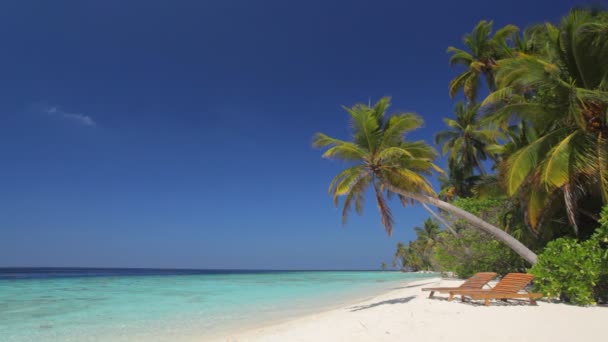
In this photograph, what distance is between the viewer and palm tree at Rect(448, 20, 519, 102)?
16469 mm

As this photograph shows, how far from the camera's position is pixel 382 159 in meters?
9.84

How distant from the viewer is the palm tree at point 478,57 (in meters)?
16.5

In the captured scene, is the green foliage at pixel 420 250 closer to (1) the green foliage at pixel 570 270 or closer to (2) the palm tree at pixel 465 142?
(2) the palm tree at pixel 465 142

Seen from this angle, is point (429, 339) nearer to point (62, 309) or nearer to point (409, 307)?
point (409, 307)

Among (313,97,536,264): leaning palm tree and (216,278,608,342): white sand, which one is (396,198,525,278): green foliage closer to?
(313,97,536,264): leaning palm tree

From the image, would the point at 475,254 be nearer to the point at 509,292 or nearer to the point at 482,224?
the point at 482,224

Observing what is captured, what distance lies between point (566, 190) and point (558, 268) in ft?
5.50

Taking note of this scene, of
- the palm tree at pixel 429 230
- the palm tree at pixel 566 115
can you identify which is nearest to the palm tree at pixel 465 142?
the palm tree at pixel 566 115

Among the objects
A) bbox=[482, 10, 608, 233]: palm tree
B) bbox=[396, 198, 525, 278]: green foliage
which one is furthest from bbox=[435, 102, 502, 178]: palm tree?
bbox=[482, 10, 608, 233]: palm tree

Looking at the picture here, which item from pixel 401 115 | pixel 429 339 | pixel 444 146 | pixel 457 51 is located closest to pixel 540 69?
pixel 401 115

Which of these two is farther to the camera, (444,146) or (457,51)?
(444,146)

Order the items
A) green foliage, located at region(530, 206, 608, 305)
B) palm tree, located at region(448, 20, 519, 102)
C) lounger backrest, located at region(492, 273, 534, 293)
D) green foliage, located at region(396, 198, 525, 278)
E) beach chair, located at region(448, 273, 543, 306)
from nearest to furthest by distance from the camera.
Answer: green foliage, located at region(530, 206, 608, 305), beach chair, located at region(448, 273, 543, 306), lounger backrest, located at region(492, 273, 534, 293), green foliage, located at region(396, 198, 525, 278), palm tree, located at region(448, 20, 519, 102)

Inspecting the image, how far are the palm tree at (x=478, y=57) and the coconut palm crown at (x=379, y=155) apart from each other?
9510mm

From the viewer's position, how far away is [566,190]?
7684mm
